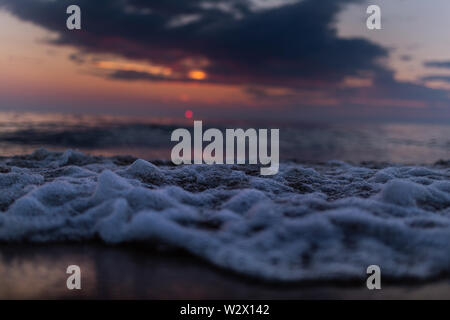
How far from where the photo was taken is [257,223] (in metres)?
3.12

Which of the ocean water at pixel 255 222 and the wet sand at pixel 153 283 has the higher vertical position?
the ocean water at pixel 255 222

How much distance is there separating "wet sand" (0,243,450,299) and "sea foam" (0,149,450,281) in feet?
0.34

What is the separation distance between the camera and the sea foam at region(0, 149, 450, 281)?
262 cm

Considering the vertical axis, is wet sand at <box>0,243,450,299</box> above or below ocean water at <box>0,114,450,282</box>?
below

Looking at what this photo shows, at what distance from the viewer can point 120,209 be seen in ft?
10.8

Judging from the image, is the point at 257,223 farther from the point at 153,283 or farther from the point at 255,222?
the point at 153,283

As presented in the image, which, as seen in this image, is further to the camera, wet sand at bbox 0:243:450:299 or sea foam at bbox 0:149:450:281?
sea foam at bbox 0:149:450:281

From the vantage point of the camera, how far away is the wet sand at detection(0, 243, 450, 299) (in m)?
2.31

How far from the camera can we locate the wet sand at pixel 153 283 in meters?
2.31

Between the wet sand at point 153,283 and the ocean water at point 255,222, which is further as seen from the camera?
the ocean water at point 255,222

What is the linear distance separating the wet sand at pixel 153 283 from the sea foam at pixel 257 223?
10 centimetres
